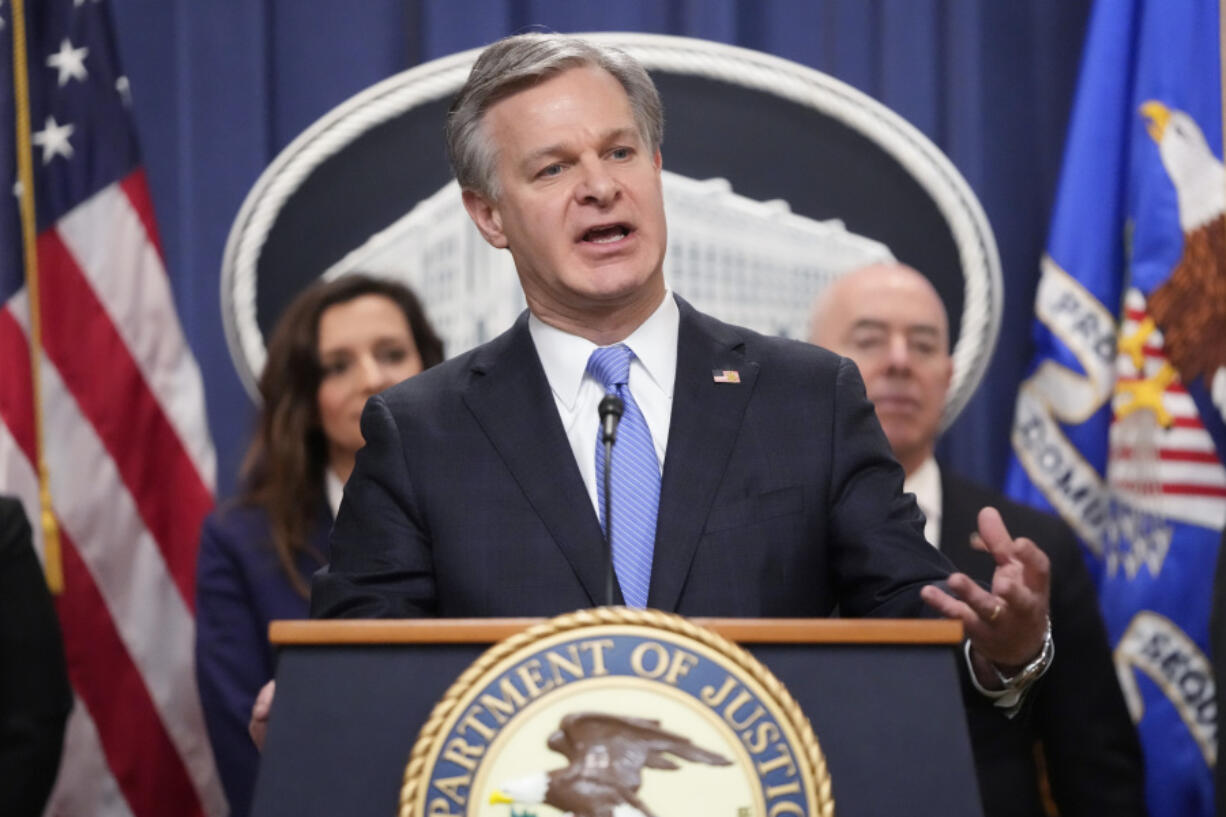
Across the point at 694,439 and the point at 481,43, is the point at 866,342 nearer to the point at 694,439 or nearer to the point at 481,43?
the point at 481,43

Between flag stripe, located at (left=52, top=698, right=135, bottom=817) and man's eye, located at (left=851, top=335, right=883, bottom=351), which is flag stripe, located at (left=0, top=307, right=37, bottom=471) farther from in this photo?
man's eye, located at (left=851, top=335, right=883, bottom=351)

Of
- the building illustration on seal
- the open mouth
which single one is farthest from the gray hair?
the building illustration on seal

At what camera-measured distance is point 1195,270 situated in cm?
319

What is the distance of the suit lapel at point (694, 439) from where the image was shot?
1.68 meters

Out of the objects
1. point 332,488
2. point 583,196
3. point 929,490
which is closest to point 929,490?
point 929,490

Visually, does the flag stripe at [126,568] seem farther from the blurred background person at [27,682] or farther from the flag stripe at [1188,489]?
the flag stripe at [1188,489]

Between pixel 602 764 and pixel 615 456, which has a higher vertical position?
pixel 615 456

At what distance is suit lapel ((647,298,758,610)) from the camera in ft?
5.50

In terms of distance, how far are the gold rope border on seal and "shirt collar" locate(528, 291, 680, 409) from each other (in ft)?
1.95

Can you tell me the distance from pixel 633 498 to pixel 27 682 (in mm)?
1580

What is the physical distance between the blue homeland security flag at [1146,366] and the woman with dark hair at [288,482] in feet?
4.58

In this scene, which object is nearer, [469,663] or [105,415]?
[469,663]

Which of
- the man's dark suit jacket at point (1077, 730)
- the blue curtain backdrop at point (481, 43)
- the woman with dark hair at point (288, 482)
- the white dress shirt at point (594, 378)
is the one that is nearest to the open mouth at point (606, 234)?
the white dress shirt at point (594, 378)

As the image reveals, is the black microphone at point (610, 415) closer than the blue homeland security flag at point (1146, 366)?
Yes
